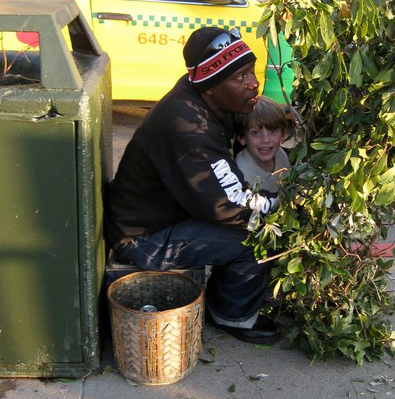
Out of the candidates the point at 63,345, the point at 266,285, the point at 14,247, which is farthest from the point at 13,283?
the point at 266,285

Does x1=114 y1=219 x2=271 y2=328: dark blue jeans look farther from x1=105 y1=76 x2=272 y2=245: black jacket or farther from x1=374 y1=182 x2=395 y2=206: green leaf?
x1=374 y1=182 x2=395 y2=206: green leaf

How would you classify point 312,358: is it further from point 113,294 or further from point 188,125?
point 188,125

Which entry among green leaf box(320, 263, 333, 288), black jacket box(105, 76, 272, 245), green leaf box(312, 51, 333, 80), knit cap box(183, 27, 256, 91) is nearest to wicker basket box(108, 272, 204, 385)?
black jacket box(105, 76, 272, 245)

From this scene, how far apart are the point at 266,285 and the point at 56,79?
1382 millimetres

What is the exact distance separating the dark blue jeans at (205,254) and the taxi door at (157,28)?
120 inches

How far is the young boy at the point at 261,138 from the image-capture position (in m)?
3.46

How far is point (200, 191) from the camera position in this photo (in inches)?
116

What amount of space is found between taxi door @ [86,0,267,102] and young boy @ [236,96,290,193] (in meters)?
2.48

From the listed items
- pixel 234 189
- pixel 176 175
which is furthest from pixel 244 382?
pixel 176 175

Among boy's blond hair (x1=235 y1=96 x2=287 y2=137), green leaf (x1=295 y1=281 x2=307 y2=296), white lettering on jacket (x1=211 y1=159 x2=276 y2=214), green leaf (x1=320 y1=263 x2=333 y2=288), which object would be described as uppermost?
boy's blond hair (x1=235 y1=96 x2=287 y2=137)

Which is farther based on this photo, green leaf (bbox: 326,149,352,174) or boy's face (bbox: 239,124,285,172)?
boy's face (bbox: 239,124,285,172)

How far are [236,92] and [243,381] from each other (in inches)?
49.4

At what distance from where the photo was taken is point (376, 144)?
2.59 metres

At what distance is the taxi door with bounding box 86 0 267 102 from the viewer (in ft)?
19.3
